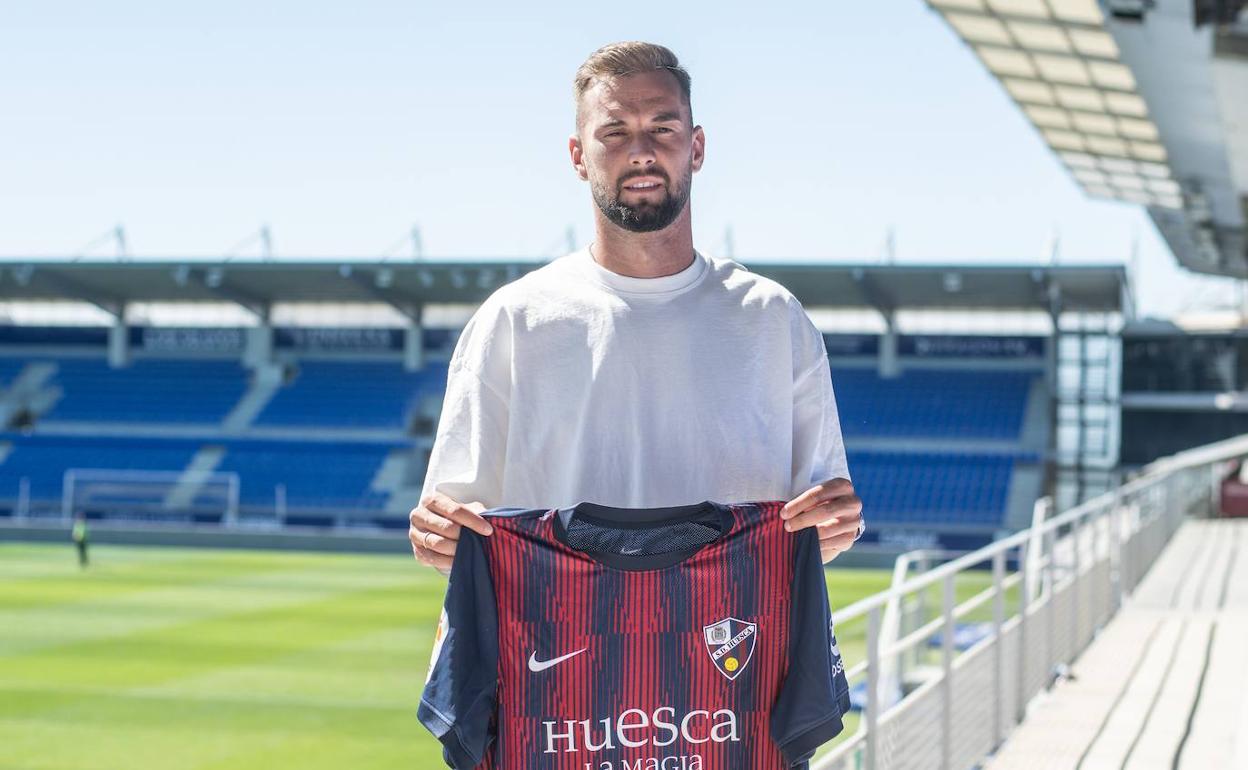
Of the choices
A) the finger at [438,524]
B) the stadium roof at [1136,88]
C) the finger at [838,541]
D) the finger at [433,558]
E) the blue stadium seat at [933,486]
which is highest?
the stadium roof at [1136,88]

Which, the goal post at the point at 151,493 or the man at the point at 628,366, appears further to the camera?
the goal post at the point at 151,493

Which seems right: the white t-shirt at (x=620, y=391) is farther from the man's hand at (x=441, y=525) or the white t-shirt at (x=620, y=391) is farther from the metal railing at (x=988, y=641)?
the metal railing at (x=988, y=641)

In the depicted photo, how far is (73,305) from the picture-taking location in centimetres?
4297

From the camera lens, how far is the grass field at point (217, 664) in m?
11.2

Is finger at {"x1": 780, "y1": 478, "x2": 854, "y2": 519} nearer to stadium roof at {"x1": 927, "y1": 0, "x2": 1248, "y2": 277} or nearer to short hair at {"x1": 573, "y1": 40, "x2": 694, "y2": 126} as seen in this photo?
short hair at {"x1": 573, "y1": 40, "x2": 694, "y2": 126}

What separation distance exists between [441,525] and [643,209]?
571 mm

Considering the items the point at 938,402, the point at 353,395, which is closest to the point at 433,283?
the point at 353,395

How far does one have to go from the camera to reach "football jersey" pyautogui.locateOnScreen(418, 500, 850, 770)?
218 cm

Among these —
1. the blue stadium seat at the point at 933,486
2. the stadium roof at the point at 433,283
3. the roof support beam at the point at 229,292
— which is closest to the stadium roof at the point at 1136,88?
the stadium roof at the point at 433,283

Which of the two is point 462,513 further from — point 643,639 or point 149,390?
point 149,390

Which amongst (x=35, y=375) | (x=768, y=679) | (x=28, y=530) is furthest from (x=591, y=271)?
(x=35, y=375)

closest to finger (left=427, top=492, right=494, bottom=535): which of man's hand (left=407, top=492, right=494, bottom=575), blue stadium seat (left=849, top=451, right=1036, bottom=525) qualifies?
man's hand (left=407, top=492, right=494, bottom=575)

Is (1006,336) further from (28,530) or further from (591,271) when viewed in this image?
(591,271)

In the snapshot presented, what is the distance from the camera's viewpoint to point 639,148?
213 centimetres
